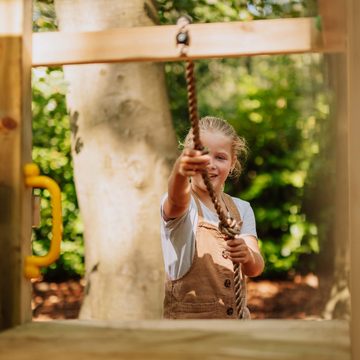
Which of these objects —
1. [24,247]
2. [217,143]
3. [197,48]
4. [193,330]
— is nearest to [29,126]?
[24,247]

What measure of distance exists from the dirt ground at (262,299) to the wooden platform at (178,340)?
18.1 feet

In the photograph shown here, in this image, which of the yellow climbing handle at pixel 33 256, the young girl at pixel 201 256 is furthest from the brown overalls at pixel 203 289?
the yellow climbing handle at pixel 33 256

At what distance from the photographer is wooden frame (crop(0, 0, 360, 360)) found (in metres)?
1.10

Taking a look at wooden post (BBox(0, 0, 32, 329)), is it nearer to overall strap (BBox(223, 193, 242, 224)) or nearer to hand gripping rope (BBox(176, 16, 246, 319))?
hand gripping rope (BBox(176, 16, 246, 319))

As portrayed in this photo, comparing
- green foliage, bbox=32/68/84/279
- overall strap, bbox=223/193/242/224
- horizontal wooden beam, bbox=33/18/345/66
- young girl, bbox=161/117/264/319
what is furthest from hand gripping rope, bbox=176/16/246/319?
green foliage, bbox=32/68/84/279

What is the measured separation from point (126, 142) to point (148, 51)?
205 centimetres

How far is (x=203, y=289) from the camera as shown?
8.29 feet

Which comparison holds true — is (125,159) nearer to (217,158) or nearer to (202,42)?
(217,158)

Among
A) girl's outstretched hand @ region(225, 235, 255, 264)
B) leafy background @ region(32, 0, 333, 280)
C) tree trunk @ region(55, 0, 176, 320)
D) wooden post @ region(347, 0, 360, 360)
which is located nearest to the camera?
wooden post @ region(347, 0, 360, 360)

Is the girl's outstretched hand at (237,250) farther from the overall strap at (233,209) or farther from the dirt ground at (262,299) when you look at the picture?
the dirt ground at (262,299)

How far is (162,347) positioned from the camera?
1.22 m

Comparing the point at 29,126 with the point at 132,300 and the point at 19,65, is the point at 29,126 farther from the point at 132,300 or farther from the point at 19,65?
the point at 132,300

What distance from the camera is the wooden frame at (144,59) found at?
110 cm

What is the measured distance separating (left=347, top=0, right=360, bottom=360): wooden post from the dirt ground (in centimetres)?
577
